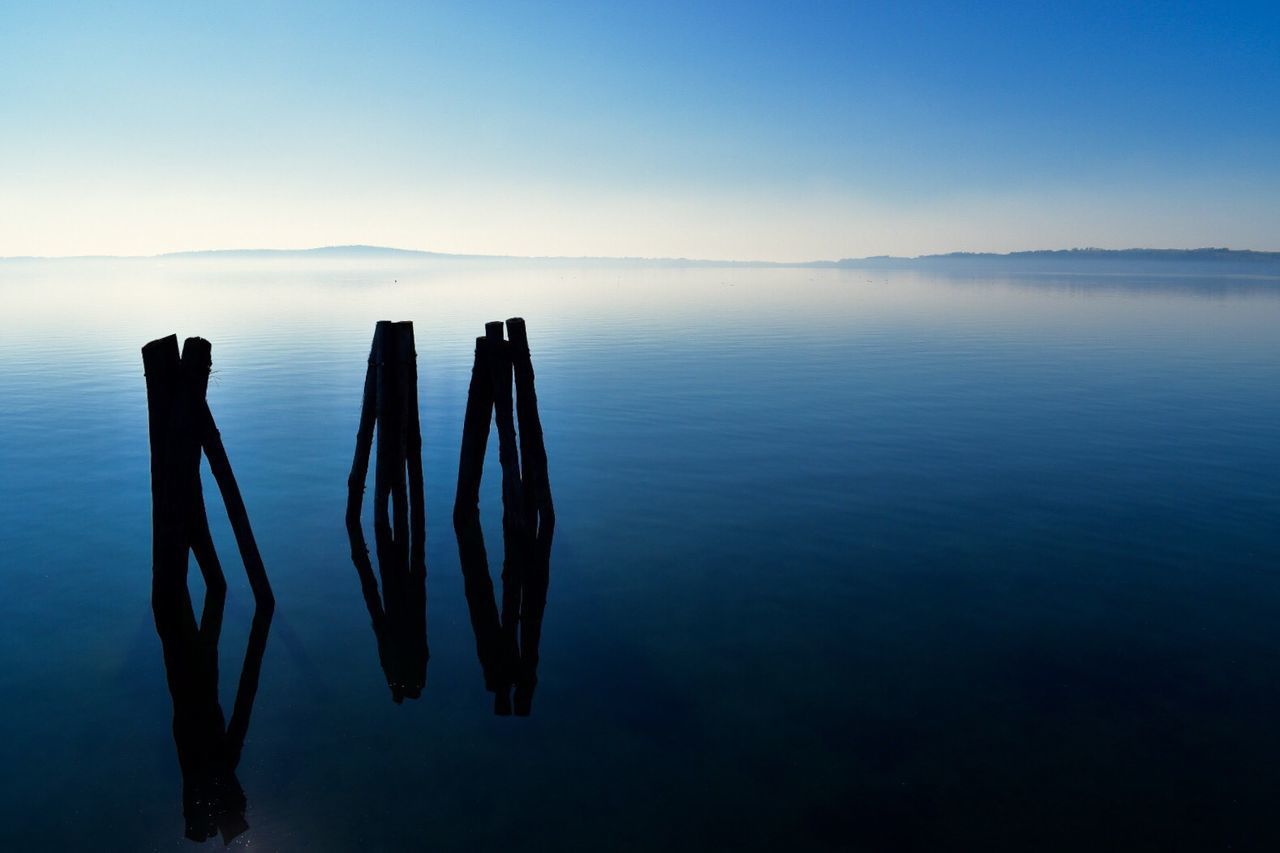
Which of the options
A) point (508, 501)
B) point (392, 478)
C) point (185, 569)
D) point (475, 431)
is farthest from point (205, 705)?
point (475, 431)

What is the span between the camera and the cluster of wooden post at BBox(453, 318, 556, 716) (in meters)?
11.0

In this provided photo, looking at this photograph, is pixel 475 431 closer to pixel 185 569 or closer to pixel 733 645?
pixel 185 569

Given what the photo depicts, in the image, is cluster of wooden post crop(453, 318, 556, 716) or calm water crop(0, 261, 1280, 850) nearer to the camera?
calm water crop(0, 261, 1280, 850)

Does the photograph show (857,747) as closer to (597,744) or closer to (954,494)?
(597,744)

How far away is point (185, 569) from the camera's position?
9570mm

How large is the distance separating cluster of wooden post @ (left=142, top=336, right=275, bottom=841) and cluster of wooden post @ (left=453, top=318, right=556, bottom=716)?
3.07 m

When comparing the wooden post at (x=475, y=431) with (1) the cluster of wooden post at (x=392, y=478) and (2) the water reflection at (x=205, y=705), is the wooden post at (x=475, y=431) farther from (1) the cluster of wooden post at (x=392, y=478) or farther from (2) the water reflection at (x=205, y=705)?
(2) the water reflection at (x=205, y=705)

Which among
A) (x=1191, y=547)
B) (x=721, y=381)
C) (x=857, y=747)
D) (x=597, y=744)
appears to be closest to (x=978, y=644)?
(x=857, y=747)

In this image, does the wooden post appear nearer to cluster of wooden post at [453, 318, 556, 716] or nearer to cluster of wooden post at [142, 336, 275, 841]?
cluster of wooden post at [453, 318, 556, 716]

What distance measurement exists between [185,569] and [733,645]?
6.97 m

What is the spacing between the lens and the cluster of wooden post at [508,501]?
10977 mm

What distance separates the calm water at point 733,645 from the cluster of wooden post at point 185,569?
216mm

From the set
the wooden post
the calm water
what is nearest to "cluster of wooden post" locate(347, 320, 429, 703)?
the calm water

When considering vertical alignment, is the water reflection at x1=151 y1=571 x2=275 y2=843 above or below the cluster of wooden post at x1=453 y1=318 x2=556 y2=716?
below
